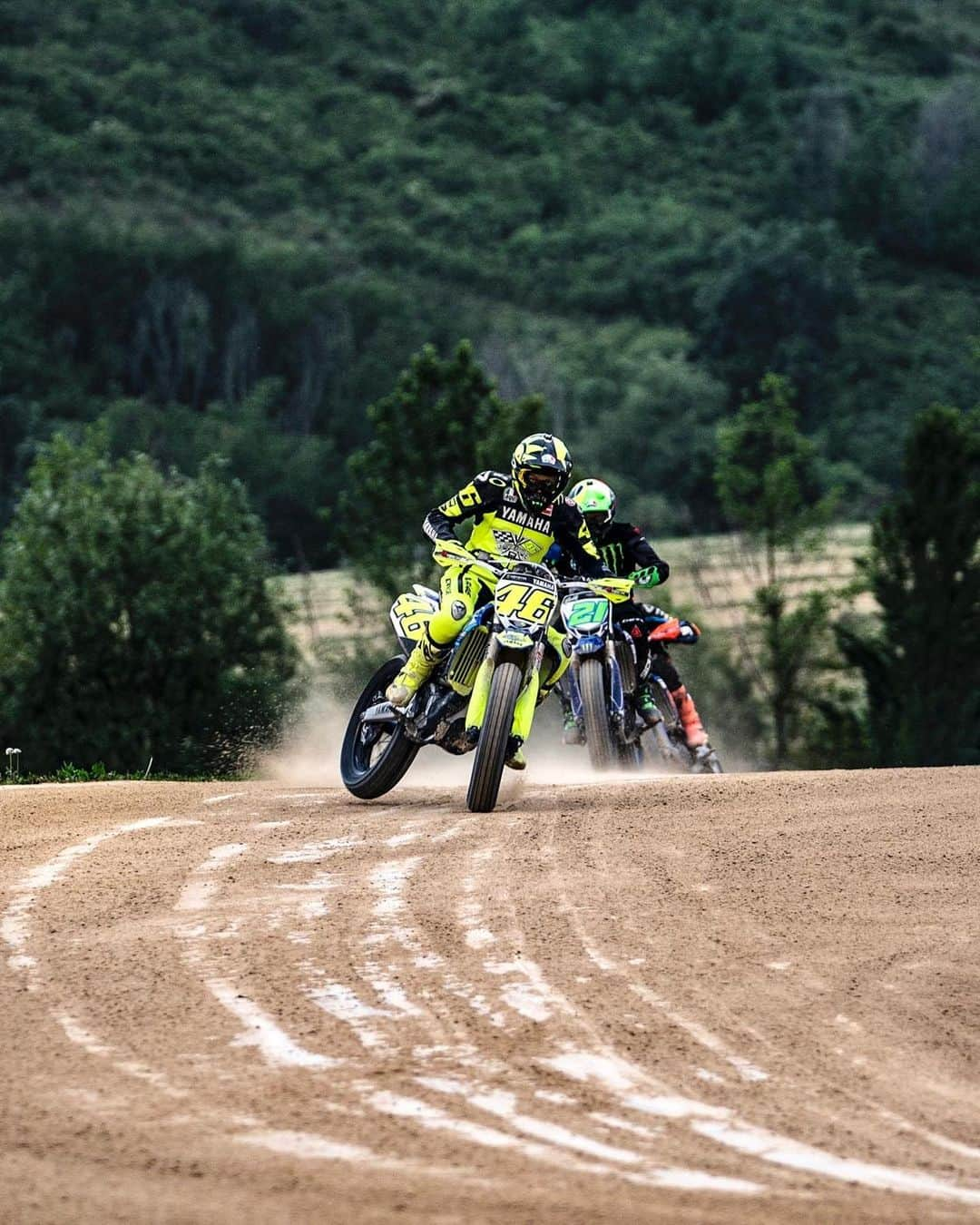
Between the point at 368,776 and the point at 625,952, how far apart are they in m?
5.23

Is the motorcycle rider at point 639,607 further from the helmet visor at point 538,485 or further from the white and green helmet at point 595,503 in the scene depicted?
the helmet visor at point 538,485

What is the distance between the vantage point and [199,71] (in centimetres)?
17850

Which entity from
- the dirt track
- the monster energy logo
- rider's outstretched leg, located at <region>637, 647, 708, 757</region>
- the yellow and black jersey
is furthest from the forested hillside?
the dirt track

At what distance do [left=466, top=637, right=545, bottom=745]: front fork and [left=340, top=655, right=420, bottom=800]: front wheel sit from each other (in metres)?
0.70

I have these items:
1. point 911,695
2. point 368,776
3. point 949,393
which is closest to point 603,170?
point 949,393

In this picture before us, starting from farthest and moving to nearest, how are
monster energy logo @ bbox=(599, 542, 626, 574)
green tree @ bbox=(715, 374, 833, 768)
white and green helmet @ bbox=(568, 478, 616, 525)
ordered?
green tree @ bbox=(715, 374, 833, 768) < monster energy logo @ bbox=(599, 542, 626, 574) < white and green helmet @ bbox=(568, 478, 616, 525)

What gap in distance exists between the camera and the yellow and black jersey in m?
13.2

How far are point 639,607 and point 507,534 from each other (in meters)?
3.97

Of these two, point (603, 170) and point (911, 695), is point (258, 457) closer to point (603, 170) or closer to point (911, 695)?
point (911, 695)

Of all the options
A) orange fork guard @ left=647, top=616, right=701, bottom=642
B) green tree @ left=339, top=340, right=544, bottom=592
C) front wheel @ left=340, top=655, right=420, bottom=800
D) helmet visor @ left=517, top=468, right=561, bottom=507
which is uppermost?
green tree @ left=339, top=340, right=544, bottom=592

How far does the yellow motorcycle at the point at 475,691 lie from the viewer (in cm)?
1211

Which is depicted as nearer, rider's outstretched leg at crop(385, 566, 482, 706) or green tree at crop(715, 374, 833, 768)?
rider's outstretched leg at crop(385, 566, 482, 706)

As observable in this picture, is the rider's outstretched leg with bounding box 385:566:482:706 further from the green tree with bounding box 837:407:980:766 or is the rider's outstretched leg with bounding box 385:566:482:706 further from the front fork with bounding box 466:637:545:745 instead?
the green tree with bounding box 837:407:980:766

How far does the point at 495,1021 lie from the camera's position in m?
7.02
